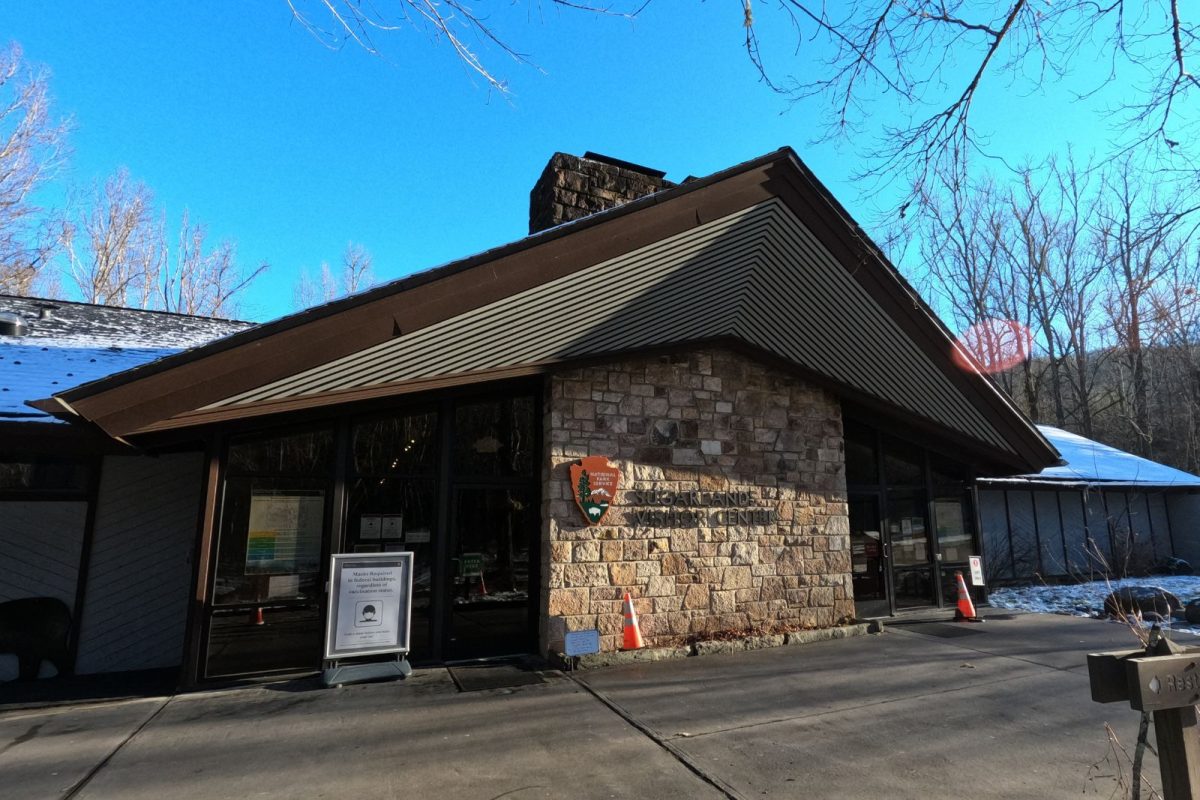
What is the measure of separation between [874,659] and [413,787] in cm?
561

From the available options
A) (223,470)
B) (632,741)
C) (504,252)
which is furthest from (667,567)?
Result: (223,470)

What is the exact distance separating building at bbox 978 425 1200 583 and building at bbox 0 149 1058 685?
22.9 feet

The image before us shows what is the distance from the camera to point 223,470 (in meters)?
6.60

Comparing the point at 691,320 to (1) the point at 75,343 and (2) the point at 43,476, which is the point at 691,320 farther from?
(1) the point at 75,343

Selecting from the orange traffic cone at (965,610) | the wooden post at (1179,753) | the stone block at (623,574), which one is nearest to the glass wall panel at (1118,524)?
the orange traffic cone at (965,610)

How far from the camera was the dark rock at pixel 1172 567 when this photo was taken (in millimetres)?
16625

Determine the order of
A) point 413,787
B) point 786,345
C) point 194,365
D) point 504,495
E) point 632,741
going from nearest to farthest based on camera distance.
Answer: point 413,787, point 632,741, point 194,365, point 504,495, point 786,345

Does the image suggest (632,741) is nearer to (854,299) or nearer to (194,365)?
(194,365)

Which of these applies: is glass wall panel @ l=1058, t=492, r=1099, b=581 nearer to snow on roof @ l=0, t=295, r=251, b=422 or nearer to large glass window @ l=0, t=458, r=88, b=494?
snow on roof @ l=0, t=295, r=251, b=422

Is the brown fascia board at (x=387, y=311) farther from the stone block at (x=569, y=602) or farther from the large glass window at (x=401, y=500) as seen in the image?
the stone block at (x=569, y=602)

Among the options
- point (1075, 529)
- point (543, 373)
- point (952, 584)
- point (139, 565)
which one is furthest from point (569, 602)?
point (1075, 529)

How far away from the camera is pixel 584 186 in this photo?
8.93 m

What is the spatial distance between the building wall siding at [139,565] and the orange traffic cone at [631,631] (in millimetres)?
5373

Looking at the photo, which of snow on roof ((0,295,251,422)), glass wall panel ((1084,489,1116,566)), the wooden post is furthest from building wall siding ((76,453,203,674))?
glass wall panel ((1084,489,1116,566))
